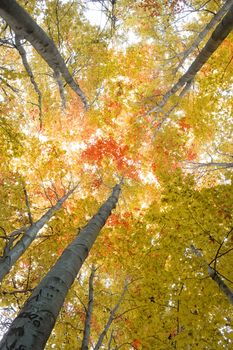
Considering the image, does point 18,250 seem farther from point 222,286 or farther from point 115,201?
point 222,286

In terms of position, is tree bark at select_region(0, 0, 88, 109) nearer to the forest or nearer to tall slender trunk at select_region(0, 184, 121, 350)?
the forest

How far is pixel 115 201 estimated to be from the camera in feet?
23.9

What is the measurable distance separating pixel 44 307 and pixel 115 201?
4.91m

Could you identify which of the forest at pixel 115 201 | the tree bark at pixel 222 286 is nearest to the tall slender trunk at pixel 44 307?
the forest at pixel 115 201

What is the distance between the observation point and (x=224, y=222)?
465 cm

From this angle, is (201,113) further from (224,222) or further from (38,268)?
(38,268)

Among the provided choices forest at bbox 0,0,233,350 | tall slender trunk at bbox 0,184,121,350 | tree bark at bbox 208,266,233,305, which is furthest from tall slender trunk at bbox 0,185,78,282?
tree bark at bbox 208,266,233,305

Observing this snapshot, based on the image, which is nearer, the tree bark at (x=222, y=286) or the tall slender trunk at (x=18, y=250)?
the tree bark at (x=222, y=286)

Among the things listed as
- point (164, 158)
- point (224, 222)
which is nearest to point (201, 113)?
point (164, 158)

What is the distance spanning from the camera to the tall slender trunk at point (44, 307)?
2.04 meters

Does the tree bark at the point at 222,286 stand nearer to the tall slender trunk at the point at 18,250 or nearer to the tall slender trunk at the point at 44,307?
the tall slender trunk at the point at 44,307

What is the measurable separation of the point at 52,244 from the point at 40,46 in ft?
16.7

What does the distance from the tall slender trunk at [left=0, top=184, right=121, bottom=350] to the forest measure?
0.01 metres

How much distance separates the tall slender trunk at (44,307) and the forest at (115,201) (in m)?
0.01
